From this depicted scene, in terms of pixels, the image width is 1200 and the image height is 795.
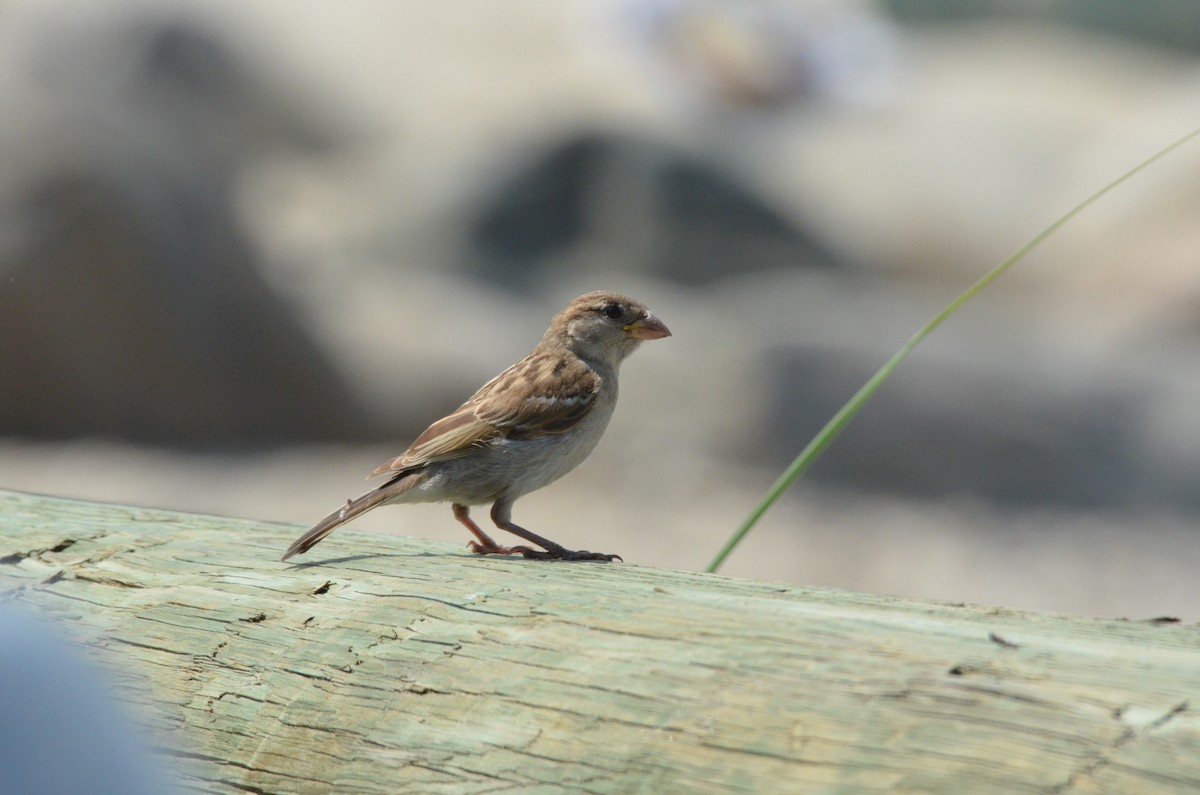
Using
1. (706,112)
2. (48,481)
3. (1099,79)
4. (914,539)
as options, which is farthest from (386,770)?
(1099,79)

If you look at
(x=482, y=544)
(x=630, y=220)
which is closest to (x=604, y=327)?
(x=482, y=544)

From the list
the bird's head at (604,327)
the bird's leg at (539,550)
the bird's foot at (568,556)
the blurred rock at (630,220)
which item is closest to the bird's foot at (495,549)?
the bird's leg at (539,550)

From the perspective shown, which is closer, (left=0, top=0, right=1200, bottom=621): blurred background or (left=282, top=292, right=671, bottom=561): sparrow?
(left=282, top=292, right=671, bottom=561): sparrow

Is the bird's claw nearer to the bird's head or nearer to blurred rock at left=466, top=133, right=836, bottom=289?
the bird's head

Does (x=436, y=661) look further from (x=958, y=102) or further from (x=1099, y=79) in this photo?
(x=1099, y=79)

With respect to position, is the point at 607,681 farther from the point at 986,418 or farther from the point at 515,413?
the point at 986,418

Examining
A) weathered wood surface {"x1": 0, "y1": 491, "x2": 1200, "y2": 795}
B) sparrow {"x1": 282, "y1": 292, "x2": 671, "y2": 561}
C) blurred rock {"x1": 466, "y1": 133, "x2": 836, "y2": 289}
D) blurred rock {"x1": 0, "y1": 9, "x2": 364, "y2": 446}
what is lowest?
weathered wood surface {"x1": 0, "y1": 491, "x2": 1200, "y2": 795}

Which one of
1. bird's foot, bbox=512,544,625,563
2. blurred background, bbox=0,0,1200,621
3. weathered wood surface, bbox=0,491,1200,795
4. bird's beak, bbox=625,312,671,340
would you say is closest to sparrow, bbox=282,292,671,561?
bird's beak, bbox=625,312,671,340

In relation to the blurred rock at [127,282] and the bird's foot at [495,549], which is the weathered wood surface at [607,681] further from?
the blurred rock at [127,282]
